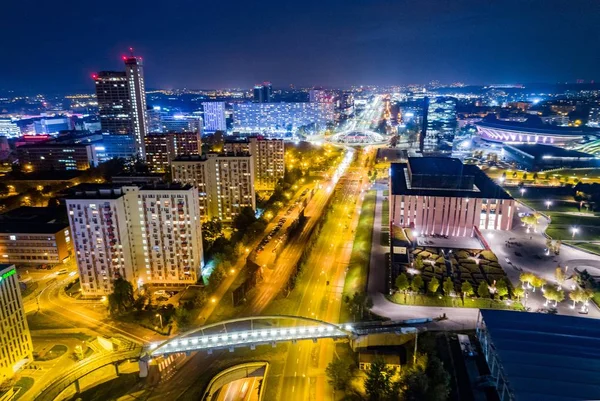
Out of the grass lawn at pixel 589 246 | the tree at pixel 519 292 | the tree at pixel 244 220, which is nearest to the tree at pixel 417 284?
the tree at pixel 519 292

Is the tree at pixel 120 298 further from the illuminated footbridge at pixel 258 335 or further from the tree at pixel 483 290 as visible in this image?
the tree at pixel 483 290

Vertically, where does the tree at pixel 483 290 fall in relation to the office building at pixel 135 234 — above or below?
below

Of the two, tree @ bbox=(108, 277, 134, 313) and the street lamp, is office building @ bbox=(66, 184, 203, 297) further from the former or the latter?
the street lamp

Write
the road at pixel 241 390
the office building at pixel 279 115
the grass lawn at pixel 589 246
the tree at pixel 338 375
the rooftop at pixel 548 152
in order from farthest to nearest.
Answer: the office building at pixel 279 115, the rooftop at pixel 548 152, the grass lawn at pixel 589 246, the road at pixel 241 390, the tree at pixel 338 375

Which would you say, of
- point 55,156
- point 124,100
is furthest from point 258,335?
point 124,100

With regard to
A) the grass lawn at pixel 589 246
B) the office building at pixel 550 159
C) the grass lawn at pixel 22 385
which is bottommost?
the grass lawn at pixel 22 385
